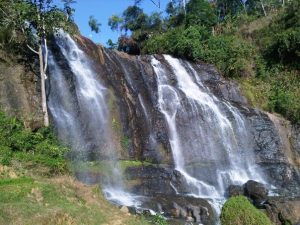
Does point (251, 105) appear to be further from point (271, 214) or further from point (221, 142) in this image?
point (271, 214)

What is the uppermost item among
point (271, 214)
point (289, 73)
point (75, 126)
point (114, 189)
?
point (289, 73)

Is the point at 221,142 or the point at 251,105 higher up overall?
the point at 251,105

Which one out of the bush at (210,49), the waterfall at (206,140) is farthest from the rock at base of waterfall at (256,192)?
the bush at (210,49)

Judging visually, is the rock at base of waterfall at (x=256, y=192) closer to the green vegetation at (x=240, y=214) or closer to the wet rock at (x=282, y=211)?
the wet rock at (x=282, y=211)

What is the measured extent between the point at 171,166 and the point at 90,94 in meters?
5.74

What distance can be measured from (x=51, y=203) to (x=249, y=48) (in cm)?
2690

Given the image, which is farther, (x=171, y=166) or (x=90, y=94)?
(x=90, y=94)

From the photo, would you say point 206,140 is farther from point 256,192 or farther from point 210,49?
point 210,49

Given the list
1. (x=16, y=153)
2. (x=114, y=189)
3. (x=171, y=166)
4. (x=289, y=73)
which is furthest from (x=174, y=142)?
(x=289, y=73)

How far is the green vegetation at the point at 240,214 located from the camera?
52.5 ft

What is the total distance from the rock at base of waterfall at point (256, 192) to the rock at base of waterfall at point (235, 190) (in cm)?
38

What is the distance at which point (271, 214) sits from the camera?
19172 mm

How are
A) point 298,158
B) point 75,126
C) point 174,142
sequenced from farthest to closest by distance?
point 298,158 → point 174,142 → point 75,126

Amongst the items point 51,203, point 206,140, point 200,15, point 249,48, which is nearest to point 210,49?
point 249,48
